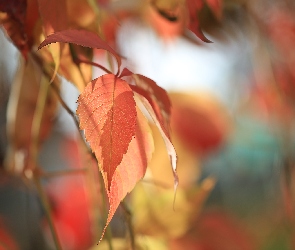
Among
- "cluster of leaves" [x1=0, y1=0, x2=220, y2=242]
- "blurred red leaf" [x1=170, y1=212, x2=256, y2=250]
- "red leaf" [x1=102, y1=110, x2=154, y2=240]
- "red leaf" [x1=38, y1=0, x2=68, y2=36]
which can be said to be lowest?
"blurred red leaf" [x1=170, y1=212, x2=256, y2=250]

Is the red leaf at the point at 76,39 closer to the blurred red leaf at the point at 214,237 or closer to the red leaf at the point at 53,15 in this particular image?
the red leaf at the point at 53,15

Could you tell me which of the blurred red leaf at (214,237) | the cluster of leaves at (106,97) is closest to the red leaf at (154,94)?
the cluster of leaves at (106,97)

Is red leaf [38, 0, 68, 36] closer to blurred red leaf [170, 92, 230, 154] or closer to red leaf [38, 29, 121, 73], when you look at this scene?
red leaf [38, 29, 121, 73]

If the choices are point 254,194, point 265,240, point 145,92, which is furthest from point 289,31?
point 254,194

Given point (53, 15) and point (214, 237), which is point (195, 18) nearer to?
point (53, 15)

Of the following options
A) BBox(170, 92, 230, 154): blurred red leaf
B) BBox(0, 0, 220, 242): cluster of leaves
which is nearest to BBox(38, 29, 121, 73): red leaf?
BBox(0, 0, 220, 242): cluster of leaves
